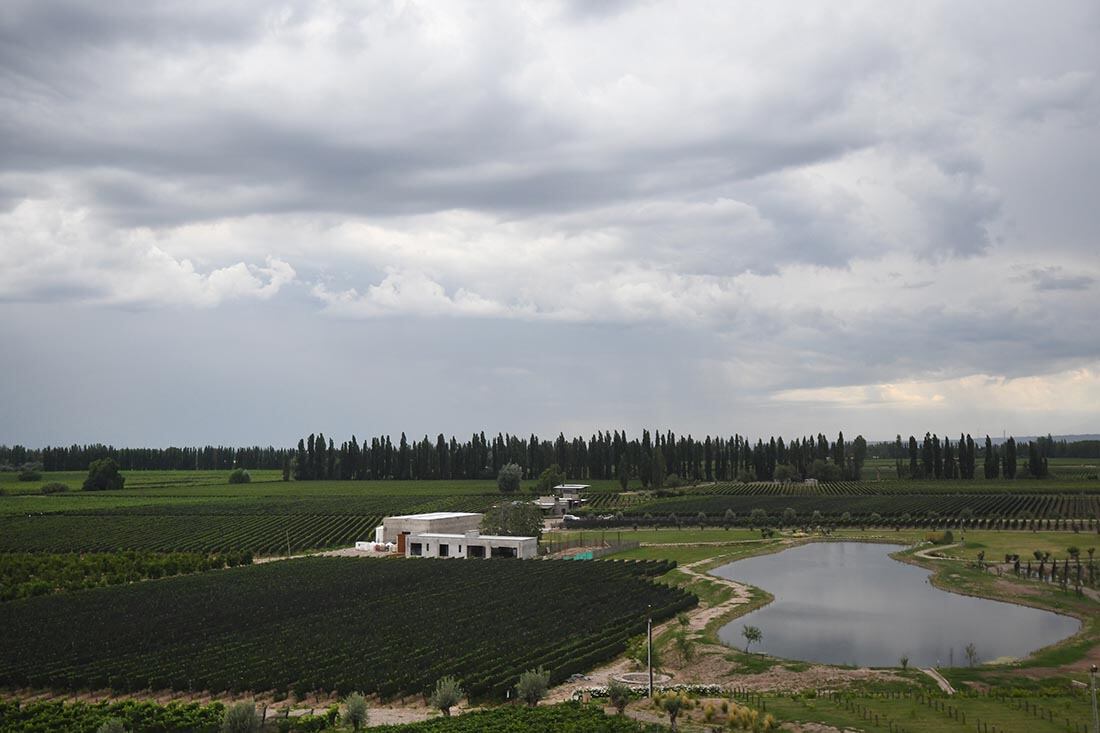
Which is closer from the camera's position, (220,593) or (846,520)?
(220,593)

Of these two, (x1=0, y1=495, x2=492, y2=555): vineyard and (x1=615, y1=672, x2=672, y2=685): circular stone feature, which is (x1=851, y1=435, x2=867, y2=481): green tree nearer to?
(x1=0, y1=495, x2=492, y2=555): vineyard

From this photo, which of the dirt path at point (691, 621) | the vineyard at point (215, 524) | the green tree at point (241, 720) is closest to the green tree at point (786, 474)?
the vineyard at point (215, 524)

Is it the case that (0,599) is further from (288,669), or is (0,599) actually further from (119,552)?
(288,669)

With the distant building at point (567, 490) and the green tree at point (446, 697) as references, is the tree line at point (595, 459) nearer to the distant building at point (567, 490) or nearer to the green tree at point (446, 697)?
the distant building at point (567, 490)

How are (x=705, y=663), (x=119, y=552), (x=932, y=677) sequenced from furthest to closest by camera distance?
1. (x=119, y=552)
2. (x=705, y=663)
3. (x=932, y=677)

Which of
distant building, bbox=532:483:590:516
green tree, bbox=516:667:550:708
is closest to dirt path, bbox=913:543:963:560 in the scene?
green tree, bbox=516:667:550:708

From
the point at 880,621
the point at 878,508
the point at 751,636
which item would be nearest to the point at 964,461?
the point at 878,508

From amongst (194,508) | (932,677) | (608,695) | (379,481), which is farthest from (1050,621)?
(379,481)
